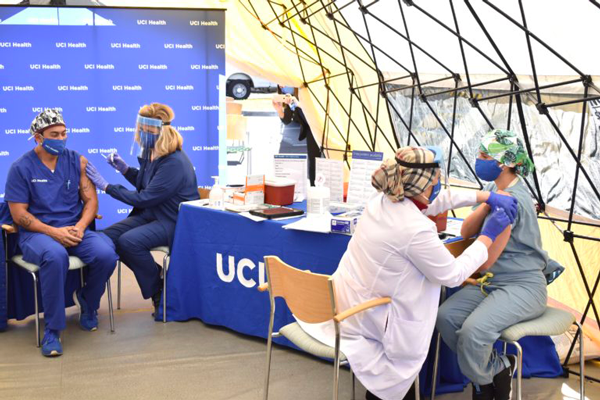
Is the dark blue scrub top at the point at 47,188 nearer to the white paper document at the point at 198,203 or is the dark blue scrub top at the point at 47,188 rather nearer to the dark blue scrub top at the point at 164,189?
the dark blue scrub top at the point at 164,189

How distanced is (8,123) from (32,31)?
Answer: 781mm

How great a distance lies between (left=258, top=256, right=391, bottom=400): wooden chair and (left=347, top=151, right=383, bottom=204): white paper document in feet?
3.50

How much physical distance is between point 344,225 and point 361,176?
530mm

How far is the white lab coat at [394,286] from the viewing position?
222 cm

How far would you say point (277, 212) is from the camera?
3420 millimetres

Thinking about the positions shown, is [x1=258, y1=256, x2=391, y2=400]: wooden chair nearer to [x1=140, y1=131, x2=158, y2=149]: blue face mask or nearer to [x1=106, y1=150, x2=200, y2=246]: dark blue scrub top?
[x1=106, y1=150, x2=200, y2=246]: dark blue scrub top

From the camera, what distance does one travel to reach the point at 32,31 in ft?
18.2

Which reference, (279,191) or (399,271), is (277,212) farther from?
(399,271)

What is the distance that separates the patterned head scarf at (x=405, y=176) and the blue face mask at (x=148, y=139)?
1.96 metres

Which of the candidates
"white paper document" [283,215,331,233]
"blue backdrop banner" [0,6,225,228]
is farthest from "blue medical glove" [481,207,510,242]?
"blue backdrop banner" [0,6,225,228]

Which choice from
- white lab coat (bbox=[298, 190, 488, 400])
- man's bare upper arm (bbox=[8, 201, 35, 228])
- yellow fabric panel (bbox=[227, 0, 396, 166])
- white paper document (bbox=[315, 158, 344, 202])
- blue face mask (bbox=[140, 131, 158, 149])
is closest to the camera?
white lab coat (bbox=[298, 190, 488, 400])

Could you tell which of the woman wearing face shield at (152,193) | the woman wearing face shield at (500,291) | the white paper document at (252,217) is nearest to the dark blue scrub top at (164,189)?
the woman wearing face shield at (152,193)

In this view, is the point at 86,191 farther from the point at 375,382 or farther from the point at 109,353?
the point at 375,382

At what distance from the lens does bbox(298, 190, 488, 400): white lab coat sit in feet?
7.29
